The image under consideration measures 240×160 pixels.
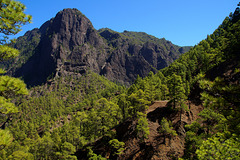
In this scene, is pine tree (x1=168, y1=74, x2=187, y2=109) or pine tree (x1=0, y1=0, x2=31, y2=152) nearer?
pine tree (x1=0, y1=0, x2=31, y2=152)

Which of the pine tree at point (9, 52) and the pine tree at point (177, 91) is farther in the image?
the pine tree at point (177, 91)

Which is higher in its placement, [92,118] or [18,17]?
[18,17]

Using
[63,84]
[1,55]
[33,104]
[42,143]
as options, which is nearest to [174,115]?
[1,55]

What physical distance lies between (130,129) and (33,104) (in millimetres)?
151898

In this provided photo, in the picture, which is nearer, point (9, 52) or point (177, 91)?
point (9, 52)

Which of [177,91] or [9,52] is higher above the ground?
[9,52]

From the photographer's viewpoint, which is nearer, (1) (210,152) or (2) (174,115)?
(1) (210,152)

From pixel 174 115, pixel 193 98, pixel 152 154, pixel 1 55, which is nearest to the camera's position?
pixel 1 55

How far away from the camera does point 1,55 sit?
28.3 feet

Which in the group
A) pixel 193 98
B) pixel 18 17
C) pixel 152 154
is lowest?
pixel 152 154

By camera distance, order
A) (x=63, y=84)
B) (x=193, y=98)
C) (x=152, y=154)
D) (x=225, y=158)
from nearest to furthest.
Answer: (x=225, y=158), (x=152, y=154), (x=193, y=98), (x=63, y=84)

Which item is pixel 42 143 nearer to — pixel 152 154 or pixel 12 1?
pixel 152 154

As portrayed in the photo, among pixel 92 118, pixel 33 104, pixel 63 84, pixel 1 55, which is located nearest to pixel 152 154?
pixel 92 118

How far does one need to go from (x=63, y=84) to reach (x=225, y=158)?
21296 centimetres
